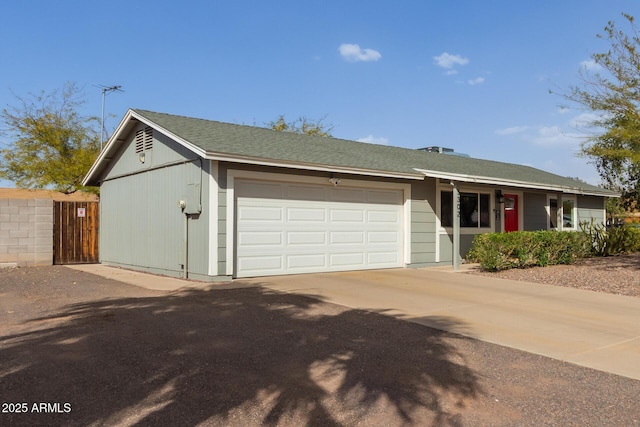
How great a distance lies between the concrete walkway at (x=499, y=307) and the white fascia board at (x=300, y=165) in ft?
8.31

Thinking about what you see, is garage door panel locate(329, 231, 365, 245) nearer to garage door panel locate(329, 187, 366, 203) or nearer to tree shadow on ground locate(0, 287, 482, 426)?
garage door panel locate(329, 187, 366, 203)

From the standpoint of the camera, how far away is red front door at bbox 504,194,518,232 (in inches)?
643

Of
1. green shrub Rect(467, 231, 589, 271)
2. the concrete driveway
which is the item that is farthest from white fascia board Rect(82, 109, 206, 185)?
green shrub Rect(467, 231, 589, 271)

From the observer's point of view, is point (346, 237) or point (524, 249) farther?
point (524, 249)

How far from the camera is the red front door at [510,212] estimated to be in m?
16.3

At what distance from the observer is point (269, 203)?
36.0 ft

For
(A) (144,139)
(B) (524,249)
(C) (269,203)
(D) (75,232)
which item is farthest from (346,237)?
(D) (75,232)

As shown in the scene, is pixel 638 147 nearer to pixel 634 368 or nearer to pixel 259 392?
pixel 634 368

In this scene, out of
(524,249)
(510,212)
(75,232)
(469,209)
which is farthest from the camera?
(510,212)

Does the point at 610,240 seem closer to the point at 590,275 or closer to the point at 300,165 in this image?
the point at 590,275

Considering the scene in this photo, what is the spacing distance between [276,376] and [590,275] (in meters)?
9.90

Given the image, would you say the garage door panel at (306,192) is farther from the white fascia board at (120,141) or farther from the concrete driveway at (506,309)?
the white fascia board at (120,141)

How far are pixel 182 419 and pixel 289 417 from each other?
0.77m

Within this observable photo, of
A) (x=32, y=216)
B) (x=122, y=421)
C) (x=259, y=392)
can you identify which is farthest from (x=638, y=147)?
(x=32, y=216)
